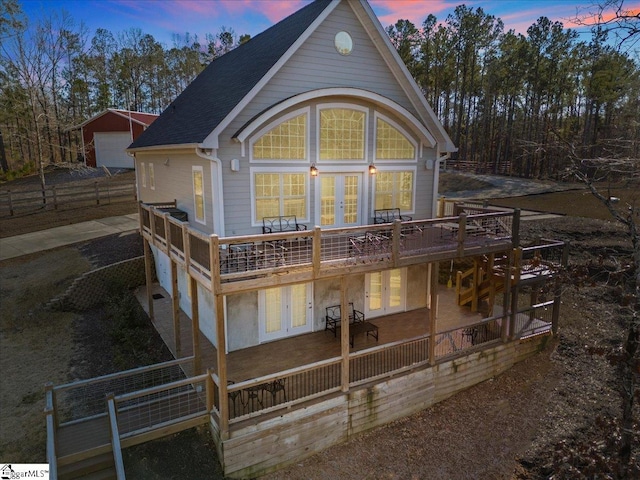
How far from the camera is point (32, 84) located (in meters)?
25.0

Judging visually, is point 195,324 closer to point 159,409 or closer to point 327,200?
point 159,409

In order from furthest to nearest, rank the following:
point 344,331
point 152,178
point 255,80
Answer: point 152,178
point 255,80
point 344,331

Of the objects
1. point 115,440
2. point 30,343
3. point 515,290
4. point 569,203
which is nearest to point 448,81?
point 569,203

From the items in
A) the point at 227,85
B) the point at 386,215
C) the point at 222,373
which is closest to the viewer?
the point at 222,373

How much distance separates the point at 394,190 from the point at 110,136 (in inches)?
1283

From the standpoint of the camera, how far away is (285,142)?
37.6ft

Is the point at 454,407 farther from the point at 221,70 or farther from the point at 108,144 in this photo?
the point at 108,144

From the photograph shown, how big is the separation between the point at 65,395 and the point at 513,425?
36.7 ft

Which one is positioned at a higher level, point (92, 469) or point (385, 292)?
point (385, 292)

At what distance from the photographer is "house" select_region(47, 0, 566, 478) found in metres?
8.77

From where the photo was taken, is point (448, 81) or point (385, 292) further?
point (448, 81)

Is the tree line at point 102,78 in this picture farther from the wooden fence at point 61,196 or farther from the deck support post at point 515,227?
the deck support post at point 515,227

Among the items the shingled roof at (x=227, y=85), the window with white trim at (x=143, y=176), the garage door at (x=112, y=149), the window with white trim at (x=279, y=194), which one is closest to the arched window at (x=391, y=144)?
the window with white trim at (x=279, y=194)

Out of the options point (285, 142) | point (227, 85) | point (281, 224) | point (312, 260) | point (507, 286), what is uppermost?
point (227, 85)
